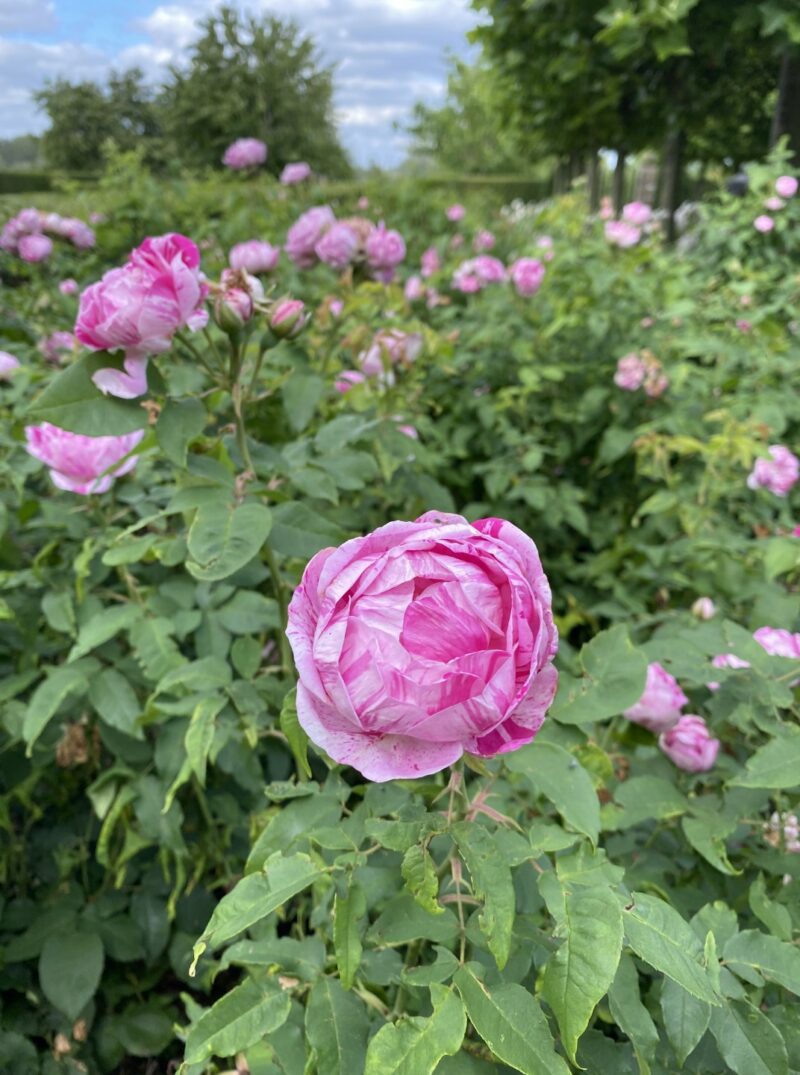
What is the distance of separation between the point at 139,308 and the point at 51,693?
2.08 ft

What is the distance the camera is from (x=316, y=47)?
13648 millimetres

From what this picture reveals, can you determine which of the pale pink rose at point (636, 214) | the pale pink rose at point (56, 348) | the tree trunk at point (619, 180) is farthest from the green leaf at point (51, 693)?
the tree trunk at point (619, 180)

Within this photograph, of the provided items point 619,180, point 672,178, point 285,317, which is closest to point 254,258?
point 285,317

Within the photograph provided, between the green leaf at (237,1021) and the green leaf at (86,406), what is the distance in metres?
0.59

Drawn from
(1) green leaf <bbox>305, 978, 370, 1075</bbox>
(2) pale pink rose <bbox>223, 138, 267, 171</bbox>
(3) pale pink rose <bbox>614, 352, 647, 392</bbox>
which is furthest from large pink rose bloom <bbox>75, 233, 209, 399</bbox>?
(2) pale pink rose <bbox>223, 138, 267, 171</bbox>

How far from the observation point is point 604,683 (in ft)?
2.72

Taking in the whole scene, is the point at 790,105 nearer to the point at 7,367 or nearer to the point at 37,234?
the point at 37,234

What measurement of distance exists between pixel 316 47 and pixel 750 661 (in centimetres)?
1572

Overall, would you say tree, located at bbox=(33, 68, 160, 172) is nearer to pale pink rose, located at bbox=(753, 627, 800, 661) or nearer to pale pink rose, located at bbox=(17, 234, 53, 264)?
pale pink rose, located at bbox=(17, 234, 53, 264)

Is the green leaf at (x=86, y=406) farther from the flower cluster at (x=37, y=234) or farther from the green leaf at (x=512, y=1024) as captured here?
the flower cluster at (x=37, y=234)

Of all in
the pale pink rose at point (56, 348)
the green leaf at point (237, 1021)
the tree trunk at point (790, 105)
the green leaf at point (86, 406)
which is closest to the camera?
the green leaf at point (237, 1021)

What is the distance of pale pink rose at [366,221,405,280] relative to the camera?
1.81 meters

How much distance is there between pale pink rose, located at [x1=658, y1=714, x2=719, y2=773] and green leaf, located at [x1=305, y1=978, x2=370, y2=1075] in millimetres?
571

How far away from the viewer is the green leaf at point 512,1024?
0.51 meters
